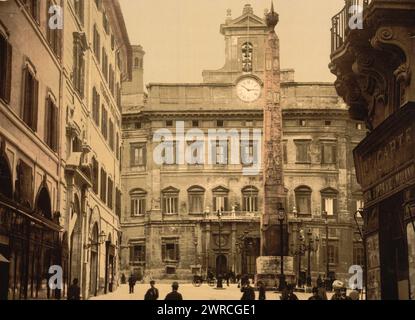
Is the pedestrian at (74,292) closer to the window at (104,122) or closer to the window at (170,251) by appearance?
the window at (104,122)

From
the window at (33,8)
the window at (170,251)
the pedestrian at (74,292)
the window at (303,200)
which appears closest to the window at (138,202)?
the window at (170,251)

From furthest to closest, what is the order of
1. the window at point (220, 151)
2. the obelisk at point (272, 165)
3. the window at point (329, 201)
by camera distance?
the window at point (329, 201) < the obelisk at point (272, 165) < the window at point (220, 151)

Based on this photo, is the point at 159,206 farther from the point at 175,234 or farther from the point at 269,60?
the point at 269,60

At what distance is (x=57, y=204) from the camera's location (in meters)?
15.5

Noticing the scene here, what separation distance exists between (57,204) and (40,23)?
341cm

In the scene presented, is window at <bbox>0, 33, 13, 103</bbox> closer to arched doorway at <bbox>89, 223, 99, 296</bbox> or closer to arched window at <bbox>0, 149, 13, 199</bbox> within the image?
arched window at <bbox>0, 149, 13, 199</bbox>

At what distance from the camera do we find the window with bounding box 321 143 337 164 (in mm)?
31641

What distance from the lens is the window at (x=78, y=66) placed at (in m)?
17.2

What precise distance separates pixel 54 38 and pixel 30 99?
197 cm

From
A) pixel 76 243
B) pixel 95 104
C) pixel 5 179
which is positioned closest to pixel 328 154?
pixel 95 104

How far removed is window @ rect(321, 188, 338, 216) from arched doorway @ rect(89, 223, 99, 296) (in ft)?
41.3

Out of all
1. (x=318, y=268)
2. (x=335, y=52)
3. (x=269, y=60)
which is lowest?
(x=318, y=268)

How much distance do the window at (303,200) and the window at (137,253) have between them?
6536 millimetres

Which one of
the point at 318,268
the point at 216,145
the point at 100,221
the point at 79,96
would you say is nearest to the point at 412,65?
the point at 79,96
